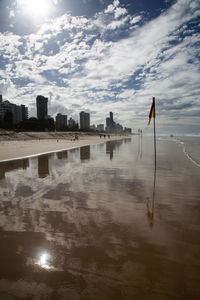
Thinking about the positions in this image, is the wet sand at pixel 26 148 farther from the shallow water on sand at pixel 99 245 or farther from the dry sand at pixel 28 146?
the shallow water on sand at pixel 99 245

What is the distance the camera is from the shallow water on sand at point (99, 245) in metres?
2.54

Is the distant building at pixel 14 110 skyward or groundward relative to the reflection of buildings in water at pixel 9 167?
skyward

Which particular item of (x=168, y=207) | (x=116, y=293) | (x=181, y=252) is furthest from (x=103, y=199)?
(x=116, y=293)

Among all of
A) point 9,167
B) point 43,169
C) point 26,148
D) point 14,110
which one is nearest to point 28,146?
point 26,148

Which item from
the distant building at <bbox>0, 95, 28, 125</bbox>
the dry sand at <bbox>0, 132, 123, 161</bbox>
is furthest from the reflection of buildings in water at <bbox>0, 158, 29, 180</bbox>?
the distant building at <bbox>0, 95, 28, 125</bbox>

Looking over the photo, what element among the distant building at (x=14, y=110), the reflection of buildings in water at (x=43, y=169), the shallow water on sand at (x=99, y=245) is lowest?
the shallow water on sand at (x=99, y=245)

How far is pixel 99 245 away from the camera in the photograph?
137 inches

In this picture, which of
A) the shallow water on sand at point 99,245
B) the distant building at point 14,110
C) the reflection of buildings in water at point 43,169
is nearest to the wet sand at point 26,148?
the reflection of buildings in water at point 43,169

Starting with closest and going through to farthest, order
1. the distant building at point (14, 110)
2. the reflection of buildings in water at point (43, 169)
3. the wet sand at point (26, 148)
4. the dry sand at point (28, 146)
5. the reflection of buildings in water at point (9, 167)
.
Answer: the reflection of buildings in water at point (43, 169) → the reflection of buildings in water at point (9, 167) → the wet sand at point (26, 148) → the dry sand at point (28, 146) → the distant building at point (14, 110)

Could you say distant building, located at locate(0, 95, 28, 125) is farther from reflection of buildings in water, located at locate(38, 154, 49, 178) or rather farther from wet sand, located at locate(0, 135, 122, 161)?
reflection of buildings in water, located at locate(38, 154, 49, 178)

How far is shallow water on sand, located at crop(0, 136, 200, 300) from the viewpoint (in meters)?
2.54

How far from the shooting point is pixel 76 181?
27.9ft

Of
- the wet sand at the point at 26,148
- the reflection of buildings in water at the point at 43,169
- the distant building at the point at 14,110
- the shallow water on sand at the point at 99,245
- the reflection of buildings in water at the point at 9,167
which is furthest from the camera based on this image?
the distant building at the point at 14,110

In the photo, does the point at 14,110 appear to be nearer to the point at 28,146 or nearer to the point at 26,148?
the point at 28,146
